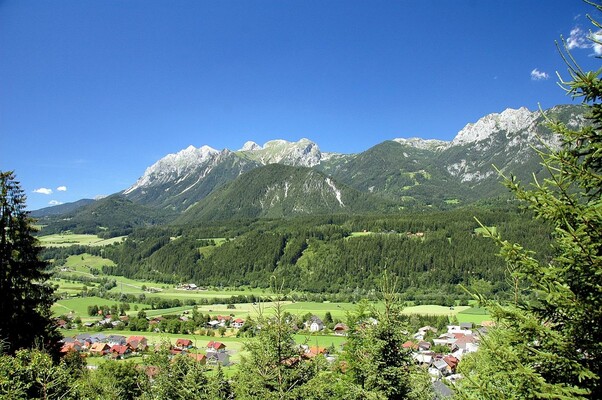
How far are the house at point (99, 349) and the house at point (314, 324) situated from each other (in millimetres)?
34952

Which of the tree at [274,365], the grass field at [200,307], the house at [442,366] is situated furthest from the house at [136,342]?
the tree at [274,365]

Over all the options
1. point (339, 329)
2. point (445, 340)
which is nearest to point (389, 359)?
point (445, 340)

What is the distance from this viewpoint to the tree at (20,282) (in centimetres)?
1909

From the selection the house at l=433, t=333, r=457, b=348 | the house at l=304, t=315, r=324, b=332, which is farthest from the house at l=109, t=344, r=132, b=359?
the house at l=433, t=333, r=457, b=348

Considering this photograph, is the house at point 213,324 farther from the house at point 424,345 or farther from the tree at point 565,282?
the tree at point 565,282

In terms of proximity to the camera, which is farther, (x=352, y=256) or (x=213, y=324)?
(x=352, y=256)

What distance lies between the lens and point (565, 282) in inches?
200

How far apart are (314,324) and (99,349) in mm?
38447

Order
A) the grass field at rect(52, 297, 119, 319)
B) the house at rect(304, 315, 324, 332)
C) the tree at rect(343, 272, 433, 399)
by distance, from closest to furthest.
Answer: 1. the tree at rect(343, 272, 433, 399)
2. the house at rect(304, 315, 324, 332)
3. the grass field at rect(52, 297, 119, 319)

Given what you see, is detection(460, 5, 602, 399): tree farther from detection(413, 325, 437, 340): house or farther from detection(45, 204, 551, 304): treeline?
detection(45, 204, 551, 304): treeline

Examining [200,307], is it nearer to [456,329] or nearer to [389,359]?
[456,329]

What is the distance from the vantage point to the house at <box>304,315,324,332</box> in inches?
2811

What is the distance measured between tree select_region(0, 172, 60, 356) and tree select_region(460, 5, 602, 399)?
2232cm

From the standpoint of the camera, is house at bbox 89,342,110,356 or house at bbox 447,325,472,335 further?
house at bbox 447,325,472,335
